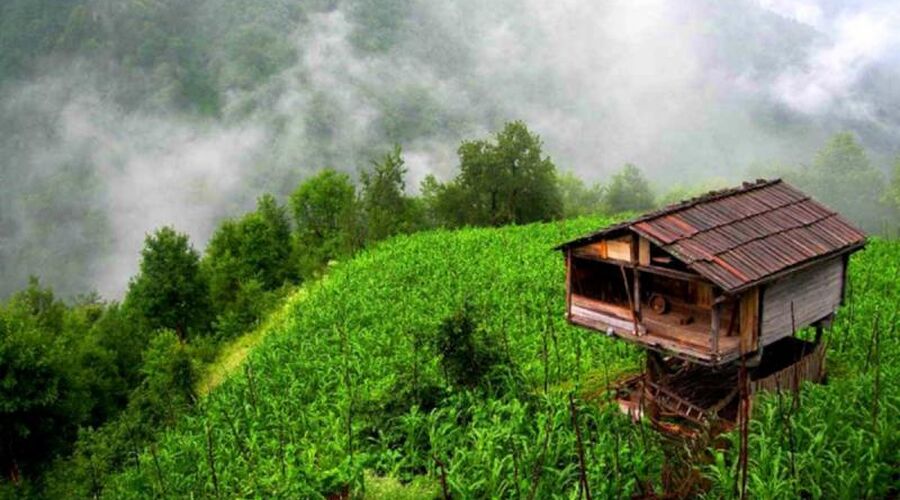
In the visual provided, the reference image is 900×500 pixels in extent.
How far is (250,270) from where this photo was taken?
35688mm

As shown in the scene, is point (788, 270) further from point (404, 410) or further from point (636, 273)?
point (404, 410)

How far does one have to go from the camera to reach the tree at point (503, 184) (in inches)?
1490

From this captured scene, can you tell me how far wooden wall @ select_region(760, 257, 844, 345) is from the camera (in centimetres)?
1091

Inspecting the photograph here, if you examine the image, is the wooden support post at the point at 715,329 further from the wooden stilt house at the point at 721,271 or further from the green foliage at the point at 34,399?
the green foliage at the point at 34,399

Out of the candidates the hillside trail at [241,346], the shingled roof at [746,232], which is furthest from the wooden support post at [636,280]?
the hillside trail at [241,346]

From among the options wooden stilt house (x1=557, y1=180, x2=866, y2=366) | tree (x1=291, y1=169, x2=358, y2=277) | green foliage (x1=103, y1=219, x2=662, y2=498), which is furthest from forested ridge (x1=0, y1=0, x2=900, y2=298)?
wooden stilt house (x1=557, y1=180, x2=866, y2=366)

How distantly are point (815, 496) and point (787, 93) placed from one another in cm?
12546

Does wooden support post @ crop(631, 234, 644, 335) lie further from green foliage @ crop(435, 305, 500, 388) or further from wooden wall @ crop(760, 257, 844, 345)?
green foliage @ crop(435, 305, 500, 388)

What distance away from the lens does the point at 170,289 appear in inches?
1280

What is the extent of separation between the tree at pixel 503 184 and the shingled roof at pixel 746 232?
83.0ft

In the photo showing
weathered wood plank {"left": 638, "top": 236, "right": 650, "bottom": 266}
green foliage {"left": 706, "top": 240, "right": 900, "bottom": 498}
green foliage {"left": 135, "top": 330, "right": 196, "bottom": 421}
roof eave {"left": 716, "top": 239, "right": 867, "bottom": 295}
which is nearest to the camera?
green foliage {"left": 706, "top": 240, "right": 900, "bottom": 498}

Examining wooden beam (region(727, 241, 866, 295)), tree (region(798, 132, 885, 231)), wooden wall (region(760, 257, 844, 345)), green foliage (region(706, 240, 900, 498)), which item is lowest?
tree (region(798, 132, 885, 231))

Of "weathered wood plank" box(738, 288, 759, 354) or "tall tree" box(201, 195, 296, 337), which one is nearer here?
"weathered wood plank" box(738, 288, 759, 354)

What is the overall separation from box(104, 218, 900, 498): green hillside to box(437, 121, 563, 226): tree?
16.2m
